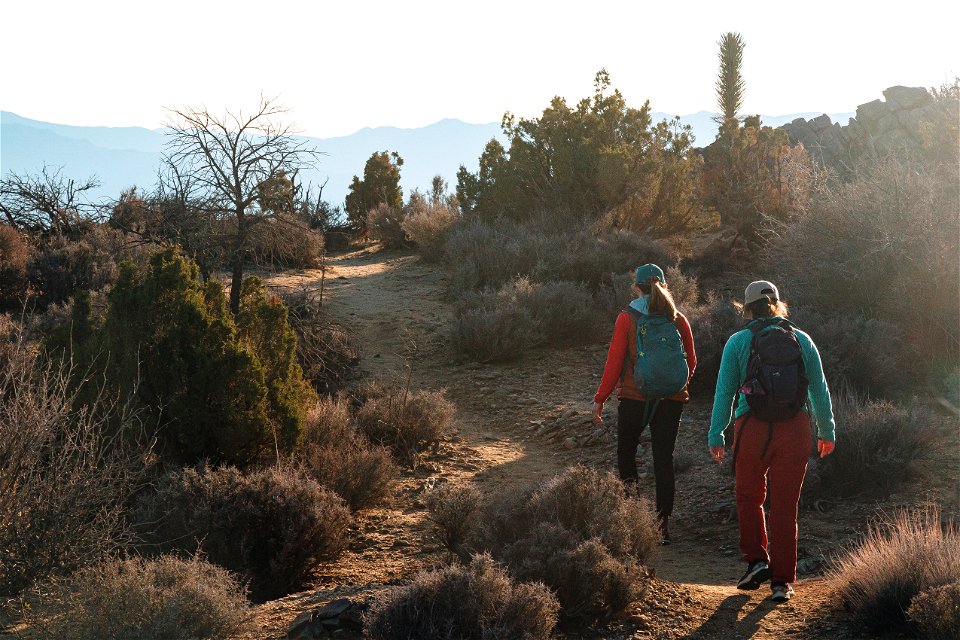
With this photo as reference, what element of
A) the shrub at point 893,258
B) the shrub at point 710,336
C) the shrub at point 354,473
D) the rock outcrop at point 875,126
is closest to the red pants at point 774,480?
the shrub at point 354,473

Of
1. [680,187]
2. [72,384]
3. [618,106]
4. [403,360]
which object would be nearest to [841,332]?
[403,360]

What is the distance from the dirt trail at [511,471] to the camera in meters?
4.54

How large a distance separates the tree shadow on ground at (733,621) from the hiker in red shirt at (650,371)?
0.93 m

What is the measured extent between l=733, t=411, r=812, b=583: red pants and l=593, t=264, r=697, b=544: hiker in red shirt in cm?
91

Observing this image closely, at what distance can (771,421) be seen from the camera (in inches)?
178

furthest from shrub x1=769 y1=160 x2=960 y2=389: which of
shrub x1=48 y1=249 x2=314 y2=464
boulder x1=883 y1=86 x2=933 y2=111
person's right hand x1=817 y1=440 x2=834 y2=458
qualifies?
boulder x1=883 y1=86 x2=933 y2=111

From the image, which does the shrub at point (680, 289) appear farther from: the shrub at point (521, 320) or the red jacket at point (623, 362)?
the red jacket at point (623, 362)

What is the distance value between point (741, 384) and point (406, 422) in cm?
452

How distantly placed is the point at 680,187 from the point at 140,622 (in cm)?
1672

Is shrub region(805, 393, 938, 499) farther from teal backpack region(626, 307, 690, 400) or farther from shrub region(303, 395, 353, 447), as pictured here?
shrub region(303, 395, 353, 447)

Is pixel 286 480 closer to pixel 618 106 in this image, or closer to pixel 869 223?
pixel 869 223

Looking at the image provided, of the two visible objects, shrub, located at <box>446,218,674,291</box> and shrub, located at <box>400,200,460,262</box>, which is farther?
shrub, located at <box>400,200,460,262</box>

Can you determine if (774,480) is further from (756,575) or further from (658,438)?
(658,438)

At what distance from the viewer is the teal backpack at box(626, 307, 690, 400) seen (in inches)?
220
